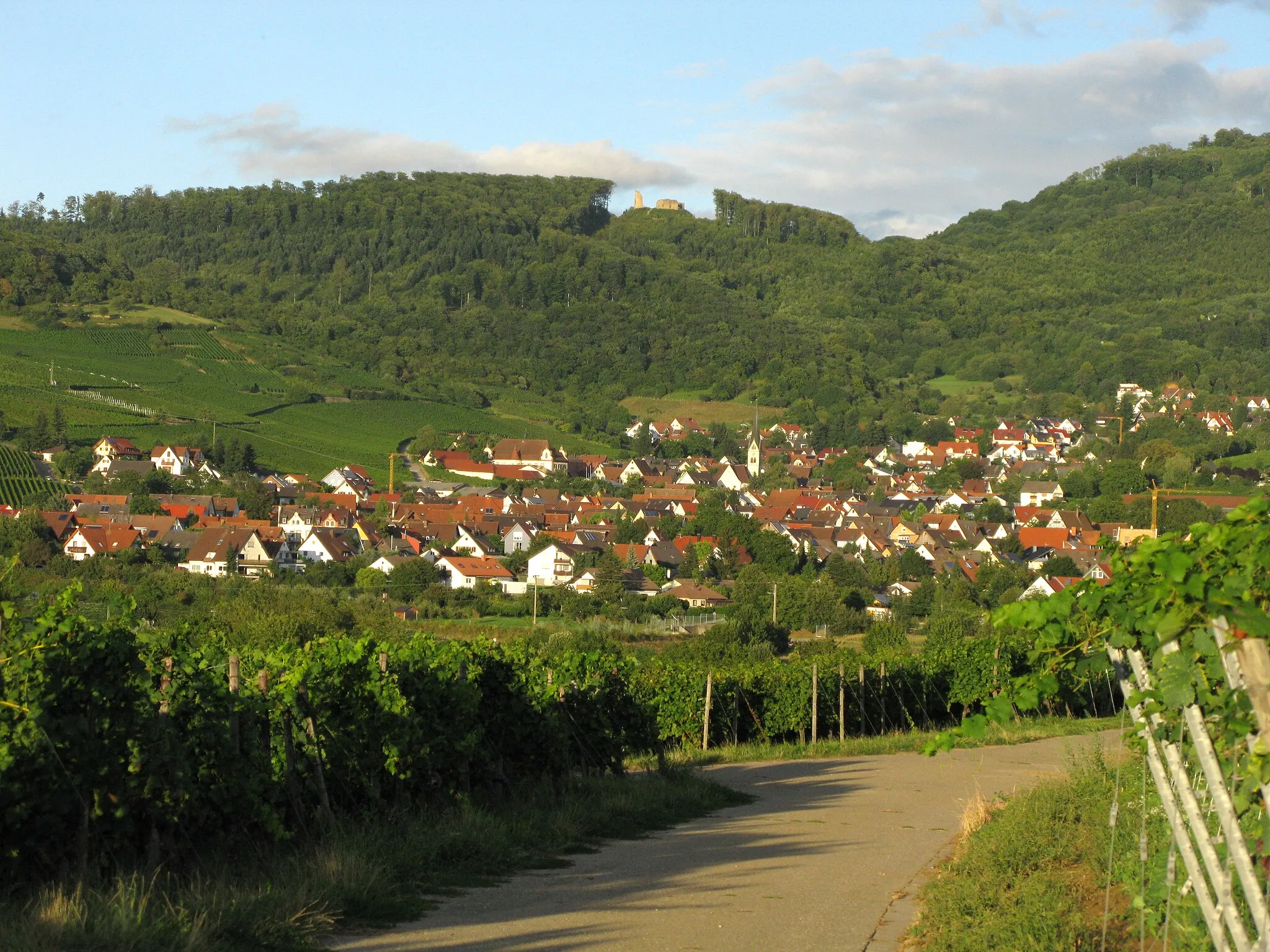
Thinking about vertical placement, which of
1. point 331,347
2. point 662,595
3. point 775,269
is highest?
point 775,269

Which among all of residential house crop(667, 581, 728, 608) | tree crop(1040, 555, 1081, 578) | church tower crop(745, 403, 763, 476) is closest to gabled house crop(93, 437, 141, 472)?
residential house crop(667, 581, 728, 608)

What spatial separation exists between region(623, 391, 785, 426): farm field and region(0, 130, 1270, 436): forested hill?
2473 millimetres

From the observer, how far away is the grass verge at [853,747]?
50.1 ft

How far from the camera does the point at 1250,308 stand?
504 feet

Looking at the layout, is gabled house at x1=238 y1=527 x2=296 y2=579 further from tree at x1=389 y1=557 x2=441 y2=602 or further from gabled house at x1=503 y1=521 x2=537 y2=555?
gabled house at x1=503 y1=521 x2=537 y2=555

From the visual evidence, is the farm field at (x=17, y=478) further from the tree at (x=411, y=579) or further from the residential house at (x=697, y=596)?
the residential house at (x=697, y=596)

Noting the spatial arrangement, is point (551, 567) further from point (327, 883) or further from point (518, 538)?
point (327, 883)

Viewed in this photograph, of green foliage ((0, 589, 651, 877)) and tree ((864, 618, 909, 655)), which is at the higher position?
green foliage ((0, 589, 651, 877))

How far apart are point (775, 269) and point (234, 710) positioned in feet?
602

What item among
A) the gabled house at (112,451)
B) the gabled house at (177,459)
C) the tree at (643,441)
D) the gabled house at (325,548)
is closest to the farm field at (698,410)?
the tree at (643,441)

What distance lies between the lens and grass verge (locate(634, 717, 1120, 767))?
15.3 metres

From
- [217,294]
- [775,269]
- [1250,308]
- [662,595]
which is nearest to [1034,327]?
[1250,308]

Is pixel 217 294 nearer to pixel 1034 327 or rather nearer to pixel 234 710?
pixel 1034 327

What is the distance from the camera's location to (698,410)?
12962 cm
